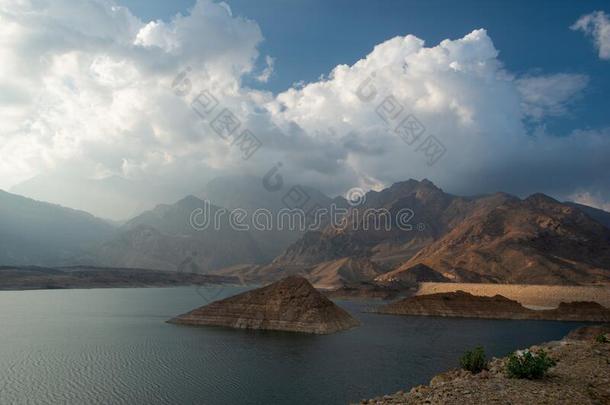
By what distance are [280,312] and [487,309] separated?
85302 mm

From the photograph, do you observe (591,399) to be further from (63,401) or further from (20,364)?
(20,364)

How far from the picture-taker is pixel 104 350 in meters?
Answer: 66.8

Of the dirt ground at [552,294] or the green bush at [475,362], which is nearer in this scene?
the green bush at [475,362]

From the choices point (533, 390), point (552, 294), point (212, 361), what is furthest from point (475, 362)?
point (552, 294)

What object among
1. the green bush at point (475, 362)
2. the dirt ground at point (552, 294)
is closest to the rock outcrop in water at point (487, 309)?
the dirt ground at point (552, 294)

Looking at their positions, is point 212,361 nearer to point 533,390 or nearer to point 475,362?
point 475,362

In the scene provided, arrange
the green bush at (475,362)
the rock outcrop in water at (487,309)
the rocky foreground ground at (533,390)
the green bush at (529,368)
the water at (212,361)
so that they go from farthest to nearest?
the rock outcrop in water at (487,309) → the green bush at (475,362) → the water at (212,361) → the green bush at (529,368) → the rocky foreground ground at (533,390)

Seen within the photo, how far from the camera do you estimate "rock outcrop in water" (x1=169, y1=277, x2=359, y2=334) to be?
3565 inches

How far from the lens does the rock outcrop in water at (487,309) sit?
14312 cm

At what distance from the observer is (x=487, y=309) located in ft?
481

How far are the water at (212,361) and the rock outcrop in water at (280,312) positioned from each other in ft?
12.6

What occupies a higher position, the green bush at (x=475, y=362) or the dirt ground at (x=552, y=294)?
the dirt ground at (x=552, y=294)

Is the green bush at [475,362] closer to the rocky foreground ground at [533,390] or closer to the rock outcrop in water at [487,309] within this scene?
the rocky foreground ground at [533,390]

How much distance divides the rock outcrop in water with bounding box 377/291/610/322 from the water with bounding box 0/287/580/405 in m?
40.6
